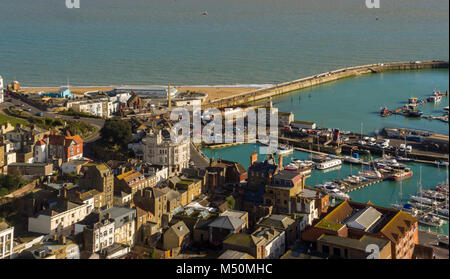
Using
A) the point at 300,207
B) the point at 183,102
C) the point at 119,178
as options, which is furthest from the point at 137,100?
the point at 300,207

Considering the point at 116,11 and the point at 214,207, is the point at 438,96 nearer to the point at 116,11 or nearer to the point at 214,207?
the point at 214,207

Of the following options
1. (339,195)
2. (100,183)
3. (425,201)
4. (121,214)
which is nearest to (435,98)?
(425,201)

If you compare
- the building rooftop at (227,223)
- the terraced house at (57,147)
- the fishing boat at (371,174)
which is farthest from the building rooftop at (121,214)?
the fishing boat at (371,174)

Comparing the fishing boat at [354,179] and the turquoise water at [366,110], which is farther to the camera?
the fishing boat at [354,179]

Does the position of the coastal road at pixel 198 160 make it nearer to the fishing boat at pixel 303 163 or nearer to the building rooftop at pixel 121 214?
the fishing boat at pixel 303 163

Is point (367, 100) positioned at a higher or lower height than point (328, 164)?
higher

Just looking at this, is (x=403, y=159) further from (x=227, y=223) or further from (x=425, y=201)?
(x=227, y=223)
